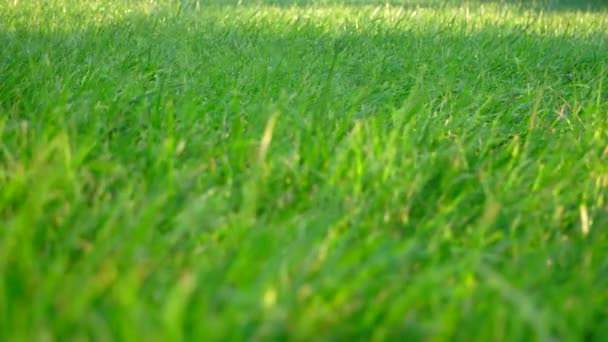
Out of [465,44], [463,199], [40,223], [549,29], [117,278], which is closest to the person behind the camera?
[117,278]

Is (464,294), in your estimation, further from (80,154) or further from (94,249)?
(80,154)

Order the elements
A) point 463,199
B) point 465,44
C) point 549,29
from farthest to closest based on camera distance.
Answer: point 549,29, point 465,44, point 463,199

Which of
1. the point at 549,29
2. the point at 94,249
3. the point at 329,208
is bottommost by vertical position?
the point at 549,29

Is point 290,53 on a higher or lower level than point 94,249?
lower

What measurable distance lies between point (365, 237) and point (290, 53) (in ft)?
7.98

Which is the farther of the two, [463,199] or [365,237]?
[463,199]

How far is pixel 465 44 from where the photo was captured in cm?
458

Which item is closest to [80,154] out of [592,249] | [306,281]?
[306,281]

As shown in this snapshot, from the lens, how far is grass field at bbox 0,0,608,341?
1.34 metres

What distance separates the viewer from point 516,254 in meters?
1.75

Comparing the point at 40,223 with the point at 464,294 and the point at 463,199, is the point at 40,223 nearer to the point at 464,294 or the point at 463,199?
the point at 464,294

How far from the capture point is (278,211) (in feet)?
6.32

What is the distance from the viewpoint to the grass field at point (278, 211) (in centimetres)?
134

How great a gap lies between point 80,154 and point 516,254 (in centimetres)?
113
